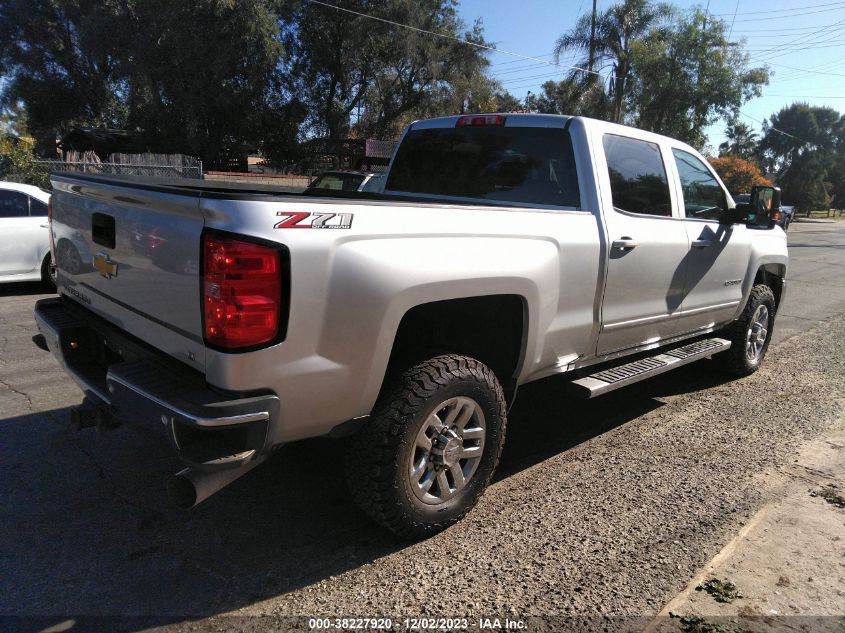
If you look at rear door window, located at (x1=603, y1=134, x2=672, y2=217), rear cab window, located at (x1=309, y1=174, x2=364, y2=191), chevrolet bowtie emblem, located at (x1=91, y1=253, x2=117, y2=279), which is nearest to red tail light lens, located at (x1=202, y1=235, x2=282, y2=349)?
chevrolet bowtie emblem, located at (x1=91, y1=253, x2=117, y2=279)

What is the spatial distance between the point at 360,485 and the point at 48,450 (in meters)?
2.22

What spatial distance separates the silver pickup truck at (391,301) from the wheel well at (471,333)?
1 cm

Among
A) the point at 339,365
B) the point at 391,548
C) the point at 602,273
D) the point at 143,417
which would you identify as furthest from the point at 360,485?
the point at 602,273

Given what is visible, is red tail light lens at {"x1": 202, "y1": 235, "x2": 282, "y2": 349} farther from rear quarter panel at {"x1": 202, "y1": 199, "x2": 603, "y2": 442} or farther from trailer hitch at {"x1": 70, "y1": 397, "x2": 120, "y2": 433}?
trailer hitch at {"x1": 70, "y1": 397, "x2": 120, "y2": 433}

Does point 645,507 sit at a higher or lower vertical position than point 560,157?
lower

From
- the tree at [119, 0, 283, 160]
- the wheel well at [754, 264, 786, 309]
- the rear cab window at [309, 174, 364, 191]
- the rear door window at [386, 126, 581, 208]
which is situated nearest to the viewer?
the rear door window at [386, 126, 581, 208]

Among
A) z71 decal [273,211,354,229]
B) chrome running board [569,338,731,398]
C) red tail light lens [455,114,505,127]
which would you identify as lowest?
chrome running board [569,338,731,398]

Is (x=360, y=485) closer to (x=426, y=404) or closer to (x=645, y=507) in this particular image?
(x=426, y=404)

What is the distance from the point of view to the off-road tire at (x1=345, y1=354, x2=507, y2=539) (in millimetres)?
2859

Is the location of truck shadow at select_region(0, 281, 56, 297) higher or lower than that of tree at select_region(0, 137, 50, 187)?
lower

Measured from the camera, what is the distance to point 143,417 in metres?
2.55

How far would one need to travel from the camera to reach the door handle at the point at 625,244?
153 inches

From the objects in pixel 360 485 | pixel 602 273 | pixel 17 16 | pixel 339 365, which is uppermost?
pixel 17 16

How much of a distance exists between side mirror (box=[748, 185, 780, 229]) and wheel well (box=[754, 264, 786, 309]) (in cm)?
73
